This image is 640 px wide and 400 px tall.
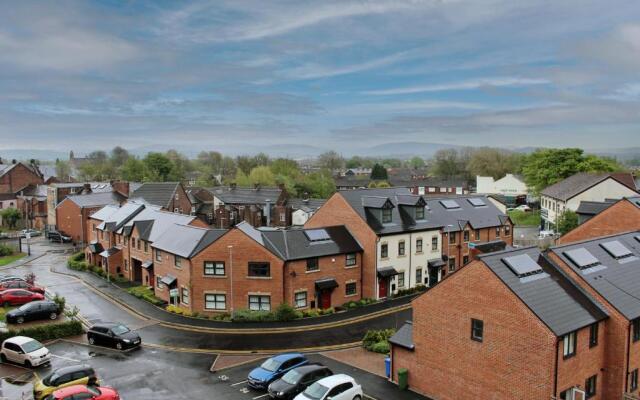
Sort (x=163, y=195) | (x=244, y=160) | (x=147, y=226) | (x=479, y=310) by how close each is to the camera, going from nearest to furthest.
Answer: (x=479, y=310) → (x=147, y=226) → (x=163, y=195) → (x=244, y=160)

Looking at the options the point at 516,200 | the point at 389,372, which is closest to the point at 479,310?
the point at 389,372

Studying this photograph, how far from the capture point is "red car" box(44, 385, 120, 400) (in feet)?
78.8

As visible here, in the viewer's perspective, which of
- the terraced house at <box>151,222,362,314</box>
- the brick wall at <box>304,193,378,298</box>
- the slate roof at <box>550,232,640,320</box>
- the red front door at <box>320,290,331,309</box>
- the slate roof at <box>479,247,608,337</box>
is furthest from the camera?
the brick wall at <box>304,193,378,298</box>

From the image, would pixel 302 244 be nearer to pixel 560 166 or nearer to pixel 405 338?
pixel 405 338

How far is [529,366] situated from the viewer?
2238 cm

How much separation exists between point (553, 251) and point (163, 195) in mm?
74744

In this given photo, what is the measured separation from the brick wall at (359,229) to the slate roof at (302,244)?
919mm

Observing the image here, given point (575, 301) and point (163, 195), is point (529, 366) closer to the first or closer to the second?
point (575, 301)

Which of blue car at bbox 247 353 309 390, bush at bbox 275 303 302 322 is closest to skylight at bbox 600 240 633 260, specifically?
blue car at bbox 247 353 309 390

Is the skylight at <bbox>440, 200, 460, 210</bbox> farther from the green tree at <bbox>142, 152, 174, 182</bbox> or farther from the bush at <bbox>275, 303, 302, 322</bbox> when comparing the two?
the green tree at <bbox>142, 152, 174, 182</bbox>

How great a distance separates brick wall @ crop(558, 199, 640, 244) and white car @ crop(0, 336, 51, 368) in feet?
134

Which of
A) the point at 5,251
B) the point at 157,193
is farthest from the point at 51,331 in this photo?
the point at 157,193

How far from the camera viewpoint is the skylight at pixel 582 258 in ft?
87.6

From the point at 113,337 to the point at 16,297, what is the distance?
1519 centimetres
